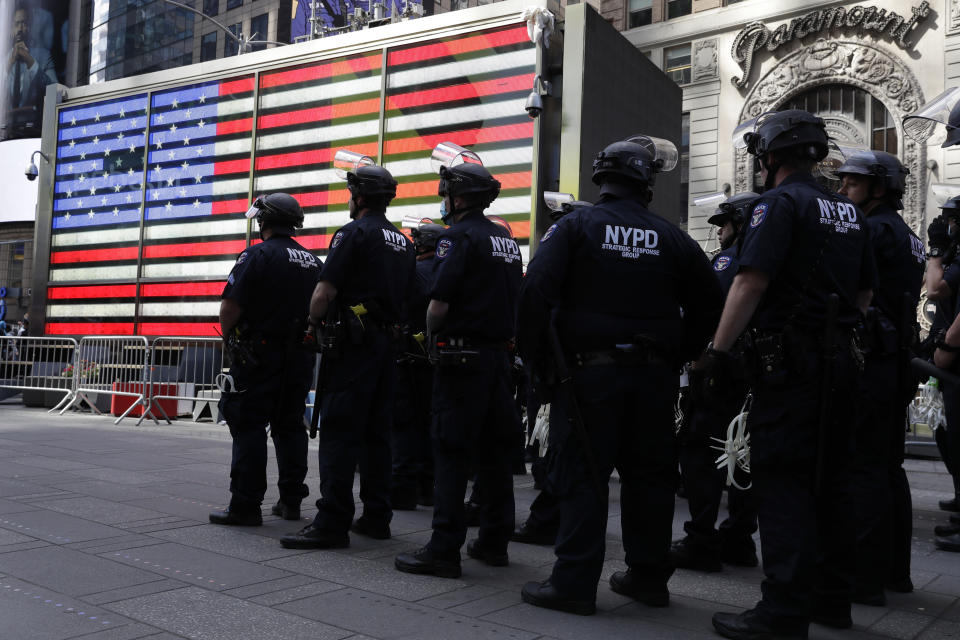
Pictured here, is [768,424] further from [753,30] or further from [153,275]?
[753,30]

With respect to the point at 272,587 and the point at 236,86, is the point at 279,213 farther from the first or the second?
the point at 236,86

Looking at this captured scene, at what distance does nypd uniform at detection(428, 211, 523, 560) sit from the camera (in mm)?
4414

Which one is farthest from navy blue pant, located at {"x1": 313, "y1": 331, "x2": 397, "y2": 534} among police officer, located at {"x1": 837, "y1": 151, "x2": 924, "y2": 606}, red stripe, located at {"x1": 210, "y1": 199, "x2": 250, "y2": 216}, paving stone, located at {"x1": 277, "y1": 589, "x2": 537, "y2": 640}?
red stripe, located at {"x1": 210, "y1": 199, "x2": 250, "y2": 216}

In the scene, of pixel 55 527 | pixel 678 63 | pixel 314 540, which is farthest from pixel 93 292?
pixel 678 63

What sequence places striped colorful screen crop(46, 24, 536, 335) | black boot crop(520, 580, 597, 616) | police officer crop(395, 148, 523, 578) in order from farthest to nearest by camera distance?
striped colorful screen crop(46, 24, 536, 335) < police officer crop(395, 148, 523, 578) < black boot crop(520, 580, 597, 616)

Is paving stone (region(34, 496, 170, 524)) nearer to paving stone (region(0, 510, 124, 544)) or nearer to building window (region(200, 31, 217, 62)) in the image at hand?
paving stone (region(0, 510, 124, 544))

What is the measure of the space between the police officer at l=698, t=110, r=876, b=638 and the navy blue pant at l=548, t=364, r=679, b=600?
1.08 ft

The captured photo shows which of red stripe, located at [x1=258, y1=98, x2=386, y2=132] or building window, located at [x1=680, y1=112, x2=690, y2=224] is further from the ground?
building window, located at [x1=680, y1=112, x2=690, y2=224]

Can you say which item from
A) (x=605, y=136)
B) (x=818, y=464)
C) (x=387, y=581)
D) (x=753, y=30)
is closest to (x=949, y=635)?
(x=818, y=464)

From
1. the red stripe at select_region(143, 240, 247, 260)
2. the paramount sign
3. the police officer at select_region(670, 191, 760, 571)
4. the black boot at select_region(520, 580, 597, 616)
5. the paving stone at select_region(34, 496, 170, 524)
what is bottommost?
the paving stone at select_region(34, 496, 170, 524)

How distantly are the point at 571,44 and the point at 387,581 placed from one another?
23.2 feet

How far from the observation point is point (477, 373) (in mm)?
4469

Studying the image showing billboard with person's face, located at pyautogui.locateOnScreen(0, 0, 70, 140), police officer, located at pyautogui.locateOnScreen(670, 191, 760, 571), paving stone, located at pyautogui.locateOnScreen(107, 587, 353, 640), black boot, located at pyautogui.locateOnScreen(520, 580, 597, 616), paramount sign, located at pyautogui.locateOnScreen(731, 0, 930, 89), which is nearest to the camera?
paving stone, located at pyautogui.locateOnScreen(107, 587, 353, 640)

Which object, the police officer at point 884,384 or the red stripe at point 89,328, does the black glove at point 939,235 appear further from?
the red stripe at point 89,328
